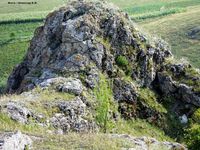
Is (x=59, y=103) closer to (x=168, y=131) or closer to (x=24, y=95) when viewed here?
(x=24, y=95)

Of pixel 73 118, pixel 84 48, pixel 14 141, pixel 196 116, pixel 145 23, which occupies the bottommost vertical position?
pixel 145 23

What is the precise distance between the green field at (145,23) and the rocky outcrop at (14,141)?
7926 centimetres

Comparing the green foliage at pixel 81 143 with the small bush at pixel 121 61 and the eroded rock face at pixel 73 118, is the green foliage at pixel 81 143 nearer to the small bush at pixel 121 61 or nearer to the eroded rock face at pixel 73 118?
the eroded rock face at pixel 73 118

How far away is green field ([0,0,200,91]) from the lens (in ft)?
404

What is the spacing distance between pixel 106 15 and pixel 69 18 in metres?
3.85

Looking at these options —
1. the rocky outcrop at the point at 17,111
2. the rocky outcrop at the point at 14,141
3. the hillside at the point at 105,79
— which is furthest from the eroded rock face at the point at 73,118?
the rocky outcrop at the point at 14,141

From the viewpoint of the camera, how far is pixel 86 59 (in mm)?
46906

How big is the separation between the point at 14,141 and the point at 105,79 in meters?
24.8

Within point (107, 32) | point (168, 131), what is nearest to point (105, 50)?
point (107, 32)

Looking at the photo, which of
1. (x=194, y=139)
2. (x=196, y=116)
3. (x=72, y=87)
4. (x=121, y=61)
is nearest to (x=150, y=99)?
(x=121, y=61)

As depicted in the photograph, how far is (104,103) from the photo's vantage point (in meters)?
44.3

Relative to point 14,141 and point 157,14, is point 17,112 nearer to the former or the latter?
point 14,141

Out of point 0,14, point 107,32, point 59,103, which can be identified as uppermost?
point 107,32

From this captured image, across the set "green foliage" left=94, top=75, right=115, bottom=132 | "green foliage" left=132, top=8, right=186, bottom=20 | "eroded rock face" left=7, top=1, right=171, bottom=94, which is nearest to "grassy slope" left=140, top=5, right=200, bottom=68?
"green foliage" left=132, top=8, right=186, bottom=20
